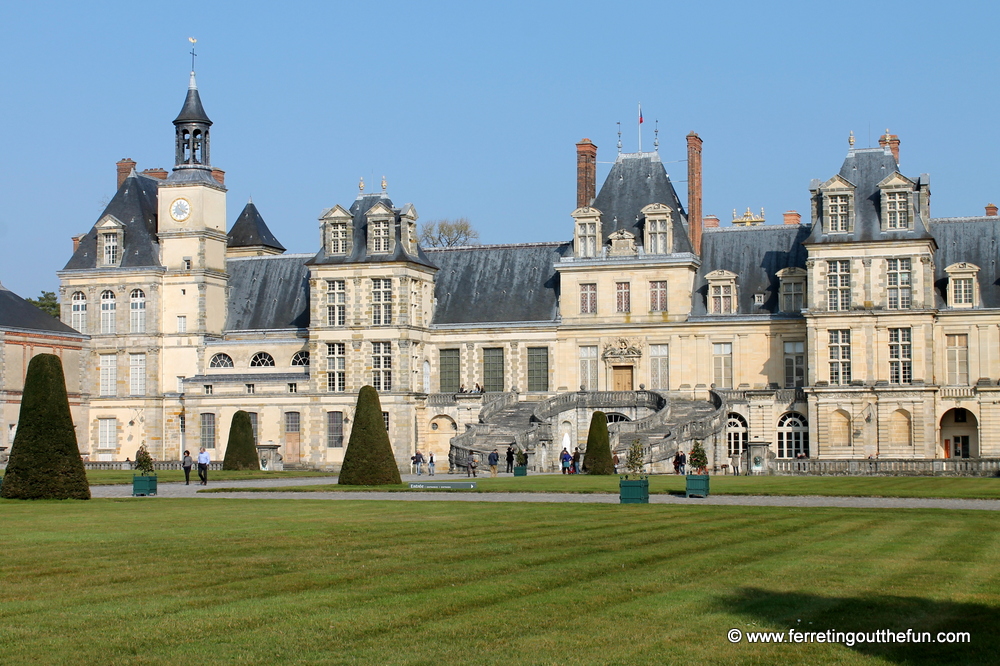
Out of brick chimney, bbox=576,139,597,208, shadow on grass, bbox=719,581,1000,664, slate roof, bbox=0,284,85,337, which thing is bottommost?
shadow on grass, bbox=719,581,1000,664

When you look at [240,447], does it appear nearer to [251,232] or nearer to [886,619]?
[251,232]

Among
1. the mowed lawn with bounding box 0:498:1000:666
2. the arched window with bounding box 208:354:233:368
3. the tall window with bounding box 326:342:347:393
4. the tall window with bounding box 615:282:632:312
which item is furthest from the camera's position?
the arched window with bounding box 208:354:233:368

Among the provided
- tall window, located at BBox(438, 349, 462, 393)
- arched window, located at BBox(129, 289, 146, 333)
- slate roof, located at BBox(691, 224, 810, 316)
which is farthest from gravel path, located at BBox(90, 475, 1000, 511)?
arched window, located at BBox(129, 289, 146, 333)

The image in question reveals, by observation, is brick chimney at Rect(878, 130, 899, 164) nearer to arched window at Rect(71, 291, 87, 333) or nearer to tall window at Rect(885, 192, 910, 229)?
tall window at Rect(885, 192, 910, 229)

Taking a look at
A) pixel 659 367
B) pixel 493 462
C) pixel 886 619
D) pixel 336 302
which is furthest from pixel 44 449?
pixel 659 367

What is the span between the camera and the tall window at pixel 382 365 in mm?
58406

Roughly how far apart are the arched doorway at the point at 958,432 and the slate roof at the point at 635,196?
40.7ft

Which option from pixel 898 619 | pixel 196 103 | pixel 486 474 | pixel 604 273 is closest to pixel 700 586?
pixel 898 619

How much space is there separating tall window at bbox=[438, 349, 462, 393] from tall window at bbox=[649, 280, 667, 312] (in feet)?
28.7

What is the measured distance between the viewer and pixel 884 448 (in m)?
52.0

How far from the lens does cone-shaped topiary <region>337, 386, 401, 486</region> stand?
122ft

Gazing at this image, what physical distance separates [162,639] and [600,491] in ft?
69.8

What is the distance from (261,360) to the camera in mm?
62500

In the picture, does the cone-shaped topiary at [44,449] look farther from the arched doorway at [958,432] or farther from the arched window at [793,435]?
the arched doorway at [958,432]
